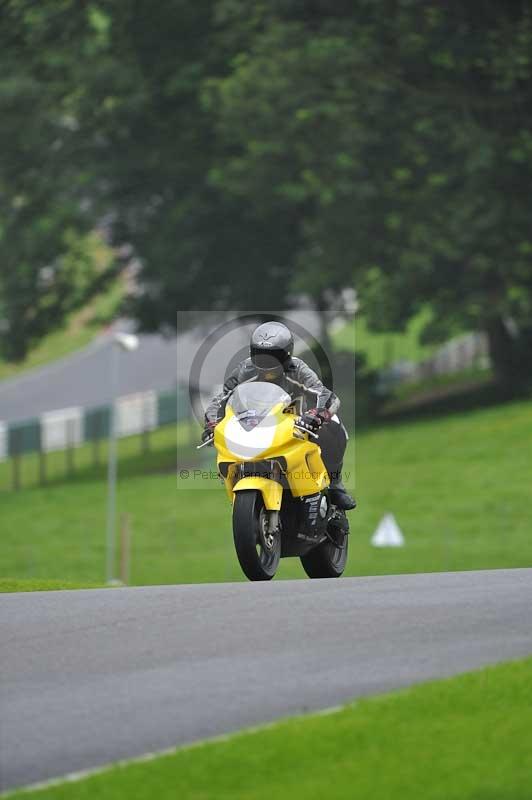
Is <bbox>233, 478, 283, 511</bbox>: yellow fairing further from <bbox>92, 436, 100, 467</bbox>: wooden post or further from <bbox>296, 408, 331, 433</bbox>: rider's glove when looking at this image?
<bbox>92, 436, 100, 467</bbox>: wooden post

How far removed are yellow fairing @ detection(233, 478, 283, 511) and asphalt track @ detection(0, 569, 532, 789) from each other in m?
0.60

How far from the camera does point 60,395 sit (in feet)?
235

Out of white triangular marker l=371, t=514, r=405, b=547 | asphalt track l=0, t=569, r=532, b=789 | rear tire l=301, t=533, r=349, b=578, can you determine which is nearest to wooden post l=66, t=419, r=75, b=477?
white triangular marker l=371, t=514, r=405, b=547

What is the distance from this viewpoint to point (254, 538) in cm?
1280

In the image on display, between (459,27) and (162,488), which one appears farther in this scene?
(162,488)

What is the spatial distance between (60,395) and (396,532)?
3941 centimetres

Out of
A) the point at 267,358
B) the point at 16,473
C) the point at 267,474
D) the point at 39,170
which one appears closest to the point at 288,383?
the point at 267,358

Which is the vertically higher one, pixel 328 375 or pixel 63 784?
pixel 63 784

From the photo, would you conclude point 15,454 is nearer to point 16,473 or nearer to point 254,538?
point 16,473

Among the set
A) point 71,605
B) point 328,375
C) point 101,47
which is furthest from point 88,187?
point 71,605

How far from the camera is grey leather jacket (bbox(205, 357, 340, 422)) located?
13531mm

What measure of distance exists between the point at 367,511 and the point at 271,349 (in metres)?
29.3

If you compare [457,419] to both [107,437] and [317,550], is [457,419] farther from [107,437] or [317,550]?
[317,550]

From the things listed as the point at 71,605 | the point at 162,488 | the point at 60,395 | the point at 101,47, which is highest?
the point at 71,605
